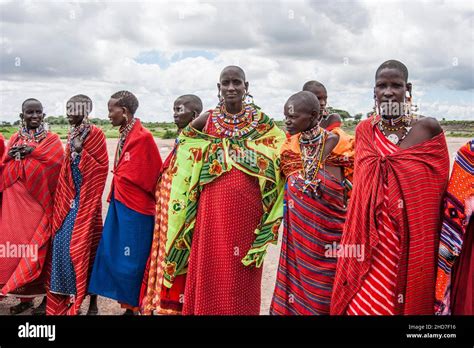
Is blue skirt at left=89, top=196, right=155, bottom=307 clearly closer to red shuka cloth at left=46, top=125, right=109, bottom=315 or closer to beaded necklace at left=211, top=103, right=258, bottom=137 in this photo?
red shuka cloth at left=46, top=125, right=109, bottom=315

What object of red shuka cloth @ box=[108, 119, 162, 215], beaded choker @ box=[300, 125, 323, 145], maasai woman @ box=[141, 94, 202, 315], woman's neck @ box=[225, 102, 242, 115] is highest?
woman's neck @ box=[225, 102, 242, 115]

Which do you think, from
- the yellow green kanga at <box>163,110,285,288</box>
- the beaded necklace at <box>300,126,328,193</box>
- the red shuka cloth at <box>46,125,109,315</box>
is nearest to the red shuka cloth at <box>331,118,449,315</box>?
the beaded necklace at <box>300,126,328,193</box>

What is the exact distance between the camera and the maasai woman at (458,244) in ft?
11.1

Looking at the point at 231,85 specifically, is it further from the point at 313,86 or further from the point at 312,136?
the point at 313,86

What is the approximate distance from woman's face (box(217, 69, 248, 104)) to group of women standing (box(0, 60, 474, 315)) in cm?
1

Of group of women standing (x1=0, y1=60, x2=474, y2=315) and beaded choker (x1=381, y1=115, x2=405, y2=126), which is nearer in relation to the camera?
group of women standing (x1=0, y1=60, x2=474, y2=315)

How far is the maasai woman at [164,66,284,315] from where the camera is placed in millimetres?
4320

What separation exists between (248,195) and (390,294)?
140cm

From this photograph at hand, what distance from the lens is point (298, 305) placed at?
4.34 meters

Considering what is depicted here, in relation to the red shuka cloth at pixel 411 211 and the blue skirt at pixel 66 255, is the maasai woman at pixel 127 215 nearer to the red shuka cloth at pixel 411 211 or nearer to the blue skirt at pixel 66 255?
the blue skirt at pixel 66 255

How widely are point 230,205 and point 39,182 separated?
260 centimetres

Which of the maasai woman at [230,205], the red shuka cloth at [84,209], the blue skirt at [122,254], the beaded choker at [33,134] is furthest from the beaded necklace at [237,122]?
the beaded choker at [33,134]
